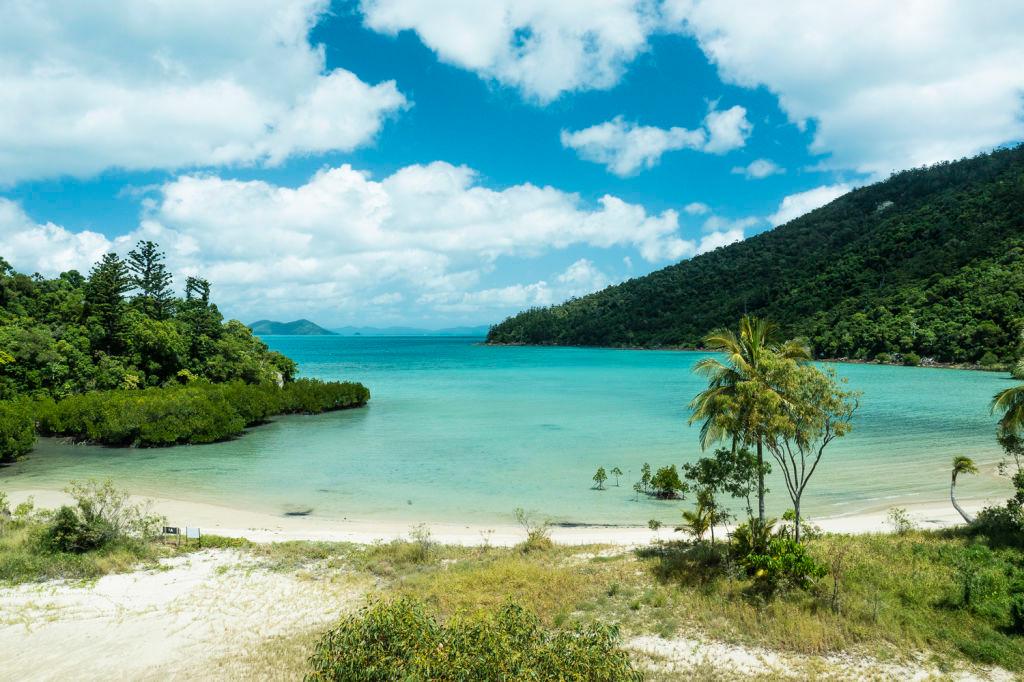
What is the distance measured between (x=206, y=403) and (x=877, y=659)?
126ft

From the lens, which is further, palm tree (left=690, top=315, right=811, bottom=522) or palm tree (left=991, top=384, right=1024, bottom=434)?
palm tree (left=991, top=384, right=1024, bottom=434)

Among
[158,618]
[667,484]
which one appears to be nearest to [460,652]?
[158,618]

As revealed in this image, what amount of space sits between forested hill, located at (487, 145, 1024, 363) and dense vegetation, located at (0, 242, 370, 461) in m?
91.2

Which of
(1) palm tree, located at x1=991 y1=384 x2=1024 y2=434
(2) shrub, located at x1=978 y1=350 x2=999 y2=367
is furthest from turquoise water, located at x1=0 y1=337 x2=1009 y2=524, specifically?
(2) shrub, located at x1=978 y1=350 x2=999 y2=367

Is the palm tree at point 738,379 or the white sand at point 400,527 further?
the white sand at point 400,527

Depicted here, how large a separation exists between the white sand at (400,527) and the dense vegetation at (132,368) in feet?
43.6

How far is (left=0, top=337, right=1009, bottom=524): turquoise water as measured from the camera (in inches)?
931

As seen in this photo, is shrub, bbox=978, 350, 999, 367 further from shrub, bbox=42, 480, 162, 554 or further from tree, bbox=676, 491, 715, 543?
shrub, bbox=42, 480, 162, 554

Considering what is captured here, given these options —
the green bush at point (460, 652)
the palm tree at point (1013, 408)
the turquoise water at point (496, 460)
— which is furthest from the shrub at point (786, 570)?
the turquoise water at point (496, 460)

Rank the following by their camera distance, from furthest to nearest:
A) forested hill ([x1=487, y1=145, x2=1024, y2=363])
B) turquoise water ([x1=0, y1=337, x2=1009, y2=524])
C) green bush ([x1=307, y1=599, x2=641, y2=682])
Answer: forested hill ([x1=487, y1=145, x2=1024, y2=363])
turquoise water ([x1=0, y1=337, x2=1009, y2=524])
green bush ([x1=307, y1=599, x2=641, y2=682])

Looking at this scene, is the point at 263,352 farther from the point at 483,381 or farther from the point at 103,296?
the point at 483,381

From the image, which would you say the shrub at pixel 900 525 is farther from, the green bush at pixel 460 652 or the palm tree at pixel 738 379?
the green bush at pixel 460 652

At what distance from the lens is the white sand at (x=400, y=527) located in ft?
59.1

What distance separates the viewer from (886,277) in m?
123
